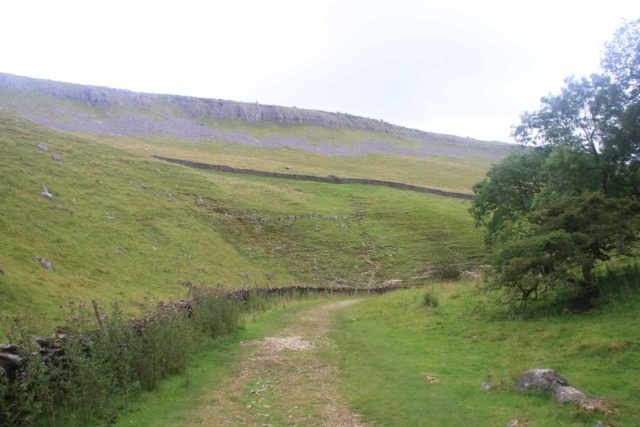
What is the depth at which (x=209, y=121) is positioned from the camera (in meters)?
112

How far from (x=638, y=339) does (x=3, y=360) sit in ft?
42.1

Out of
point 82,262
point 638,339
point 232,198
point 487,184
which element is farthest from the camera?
point 232,198

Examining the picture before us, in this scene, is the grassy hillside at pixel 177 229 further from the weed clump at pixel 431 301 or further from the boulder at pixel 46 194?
the weed clump at pixel 431 301

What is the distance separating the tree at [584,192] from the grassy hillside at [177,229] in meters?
14.4

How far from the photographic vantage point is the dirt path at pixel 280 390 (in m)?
9.37

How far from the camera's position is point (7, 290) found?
1452 cm

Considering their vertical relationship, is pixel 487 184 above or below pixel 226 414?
above

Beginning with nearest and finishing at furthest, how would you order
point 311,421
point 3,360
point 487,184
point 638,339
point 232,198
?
point 3,360, point 311,421, point 638,339, point 487,184, point 232,198

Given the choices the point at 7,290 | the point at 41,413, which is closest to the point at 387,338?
the point at 41,413

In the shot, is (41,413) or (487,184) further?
(487,184)

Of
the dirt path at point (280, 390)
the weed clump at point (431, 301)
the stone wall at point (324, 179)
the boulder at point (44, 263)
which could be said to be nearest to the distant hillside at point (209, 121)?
the stone wall at point (324, 179)

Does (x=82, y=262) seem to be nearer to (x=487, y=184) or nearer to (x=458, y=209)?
(x=487, y=184)

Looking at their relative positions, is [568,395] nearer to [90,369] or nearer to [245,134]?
[90,369]

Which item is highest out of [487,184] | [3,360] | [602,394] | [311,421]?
[487,184]
